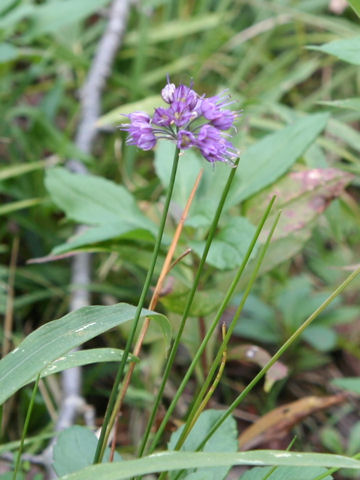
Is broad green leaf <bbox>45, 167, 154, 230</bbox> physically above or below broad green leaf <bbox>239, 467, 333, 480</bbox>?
above

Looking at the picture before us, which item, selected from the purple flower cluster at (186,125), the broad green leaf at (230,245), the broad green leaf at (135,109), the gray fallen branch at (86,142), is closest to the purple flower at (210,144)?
the purple flower cluster at (186,125)

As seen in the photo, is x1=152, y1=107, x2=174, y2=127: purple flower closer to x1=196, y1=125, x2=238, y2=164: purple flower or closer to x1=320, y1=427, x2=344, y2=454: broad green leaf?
x1=196, y1=125, x2=238, y2=164: purple flower

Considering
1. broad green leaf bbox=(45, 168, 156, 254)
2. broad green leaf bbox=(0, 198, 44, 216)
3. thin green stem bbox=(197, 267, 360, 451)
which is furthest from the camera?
broad green leaf bbox=(0, 198, 44, 216)

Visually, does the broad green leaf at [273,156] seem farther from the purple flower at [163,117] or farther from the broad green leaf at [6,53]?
the broad green leaf at [6,53]

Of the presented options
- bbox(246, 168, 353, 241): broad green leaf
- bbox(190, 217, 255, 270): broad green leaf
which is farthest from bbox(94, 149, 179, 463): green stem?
bbox(246, 168, 353, 241): broad green leaf

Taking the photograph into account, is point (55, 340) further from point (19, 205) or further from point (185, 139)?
point (19, 205)

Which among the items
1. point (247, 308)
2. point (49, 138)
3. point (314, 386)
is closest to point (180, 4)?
point (49, 138)
